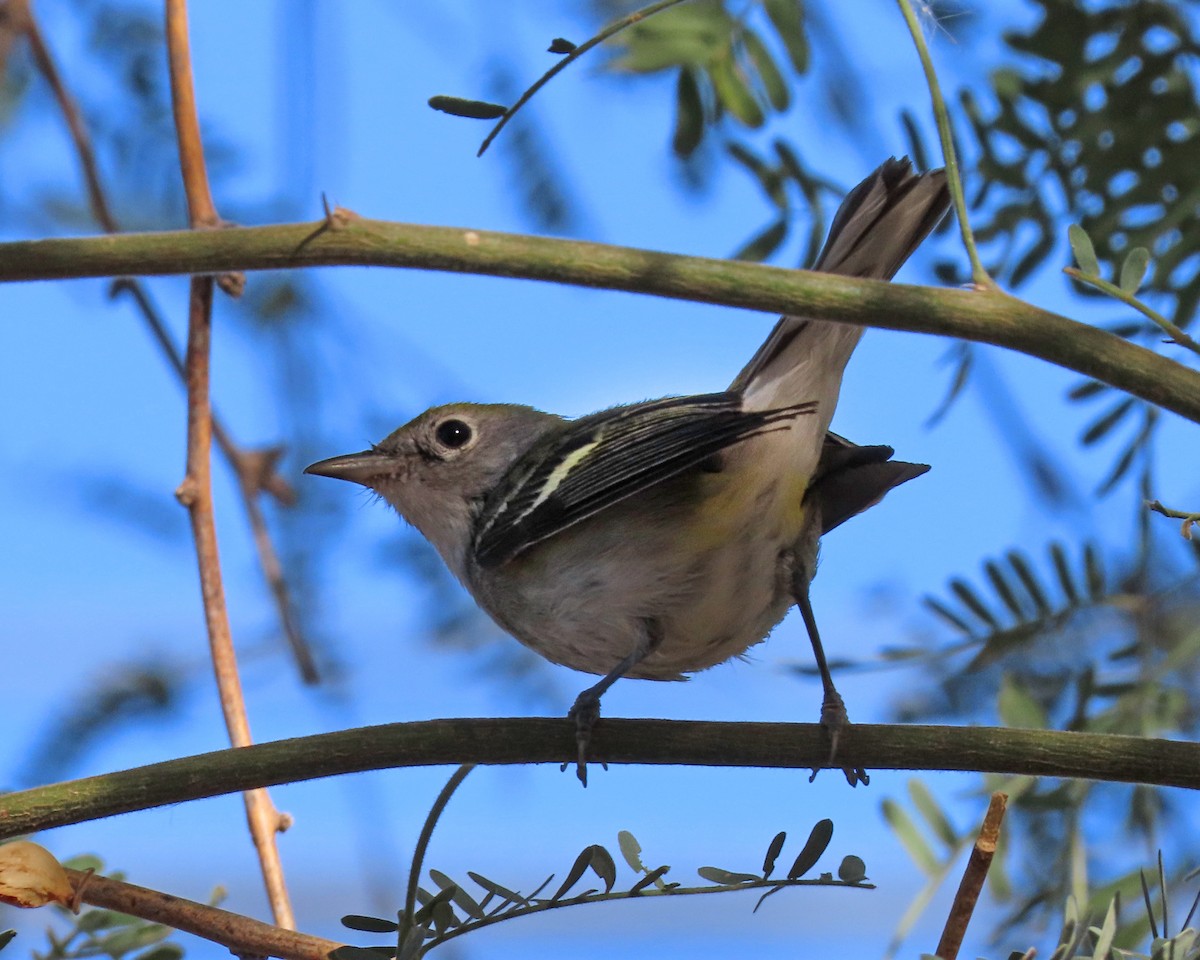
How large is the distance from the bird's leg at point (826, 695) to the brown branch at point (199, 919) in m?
0.51

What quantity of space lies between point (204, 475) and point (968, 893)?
112 cm

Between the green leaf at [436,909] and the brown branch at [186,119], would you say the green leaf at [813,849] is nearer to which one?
the green leaf at [436,909]

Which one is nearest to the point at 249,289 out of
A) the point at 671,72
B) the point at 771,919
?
the point at 671,72

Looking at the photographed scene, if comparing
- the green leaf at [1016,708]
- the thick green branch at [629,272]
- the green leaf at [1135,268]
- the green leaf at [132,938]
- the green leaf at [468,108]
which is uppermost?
the green leaf at [468,108]

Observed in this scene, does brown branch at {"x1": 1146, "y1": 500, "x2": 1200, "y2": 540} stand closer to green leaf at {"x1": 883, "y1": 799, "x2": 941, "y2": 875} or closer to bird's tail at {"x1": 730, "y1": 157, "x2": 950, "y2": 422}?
bird's tail at {"x1": 730, "y1": 157, "x2": 950, "y2": 422}

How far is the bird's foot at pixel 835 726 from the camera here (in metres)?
1.36

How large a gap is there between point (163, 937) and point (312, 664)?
24.5 inches

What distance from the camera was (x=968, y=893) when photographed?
114cm

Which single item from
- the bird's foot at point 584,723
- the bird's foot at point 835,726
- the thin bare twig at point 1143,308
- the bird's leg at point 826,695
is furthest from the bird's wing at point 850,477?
the thin bare twig at point 1143,308

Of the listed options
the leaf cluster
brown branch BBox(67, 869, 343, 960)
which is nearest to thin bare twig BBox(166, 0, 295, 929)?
brown branch BBox(67, 869, 343, 960)

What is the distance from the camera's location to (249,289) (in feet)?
8.53

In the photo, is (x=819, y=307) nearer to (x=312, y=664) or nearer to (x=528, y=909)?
(x=528, y=909)

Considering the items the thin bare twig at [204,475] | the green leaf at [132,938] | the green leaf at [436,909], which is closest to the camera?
the green leaf at [436,909]

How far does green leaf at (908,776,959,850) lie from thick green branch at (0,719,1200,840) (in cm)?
51
